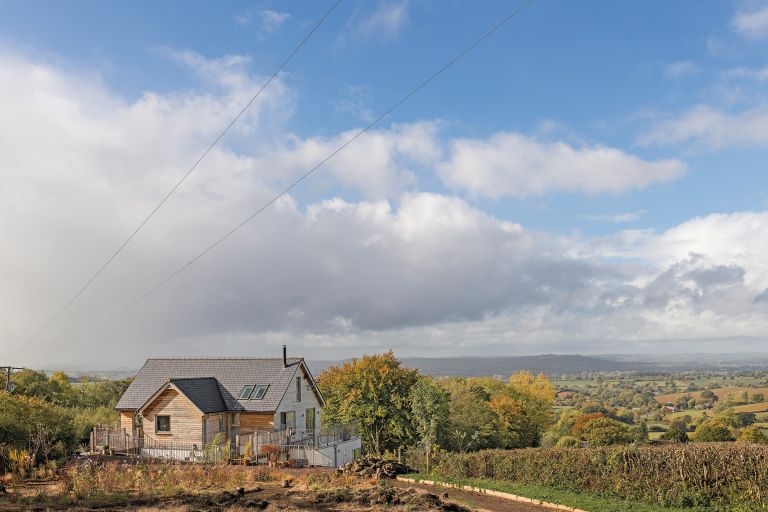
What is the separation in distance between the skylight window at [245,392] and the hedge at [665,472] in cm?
2188

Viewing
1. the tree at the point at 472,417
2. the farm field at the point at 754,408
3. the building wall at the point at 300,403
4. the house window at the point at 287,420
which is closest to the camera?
the house window at the point at 287,420

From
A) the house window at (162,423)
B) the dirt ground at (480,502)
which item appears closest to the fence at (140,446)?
the house window at (162,423)

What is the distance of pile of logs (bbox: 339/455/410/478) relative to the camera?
24734 millimetres

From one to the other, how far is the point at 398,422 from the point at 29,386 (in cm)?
3406

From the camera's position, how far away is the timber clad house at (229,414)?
37062 millimetres

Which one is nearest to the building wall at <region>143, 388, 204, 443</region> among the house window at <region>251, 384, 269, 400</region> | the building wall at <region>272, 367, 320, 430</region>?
the house window at <region>251, 384, 269, 400</region>

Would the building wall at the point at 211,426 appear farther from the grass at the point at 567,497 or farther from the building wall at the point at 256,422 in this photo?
the grass at the point at 567,497

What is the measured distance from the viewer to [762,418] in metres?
73.0

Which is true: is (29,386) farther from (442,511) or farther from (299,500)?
(442,511)

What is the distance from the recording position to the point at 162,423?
38.7m

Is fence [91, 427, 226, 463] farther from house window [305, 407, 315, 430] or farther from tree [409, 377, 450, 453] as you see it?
tree [409, 377, 450, 453]

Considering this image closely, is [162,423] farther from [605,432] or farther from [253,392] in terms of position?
[605,432]

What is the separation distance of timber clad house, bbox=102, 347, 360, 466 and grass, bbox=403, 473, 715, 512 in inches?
525

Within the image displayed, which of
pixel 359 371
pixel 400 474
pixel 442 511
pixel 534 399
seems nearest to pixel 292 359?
pixel 359 371
